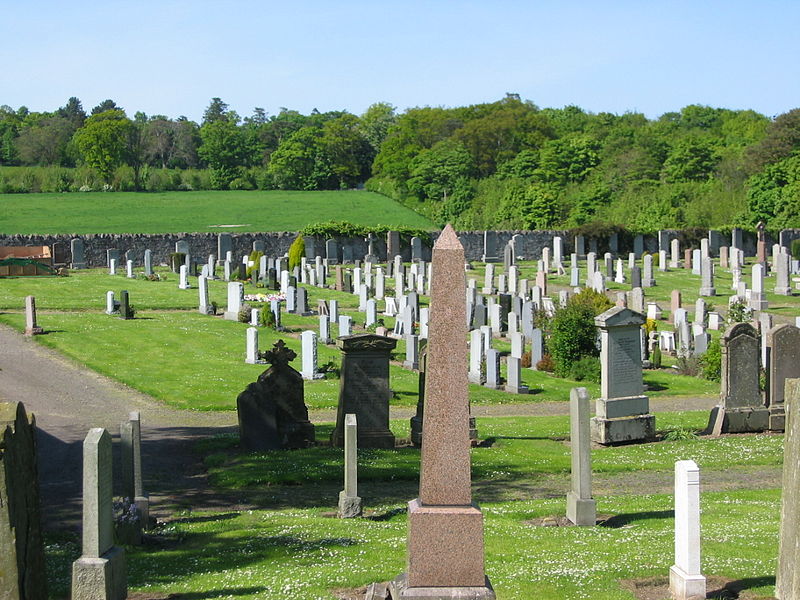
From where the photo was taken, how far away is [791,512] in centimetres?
769

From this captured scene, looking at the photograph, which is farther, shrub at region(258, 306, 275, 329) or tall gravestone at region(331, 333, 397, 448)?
shrub at region(258, 306, 275, 329)

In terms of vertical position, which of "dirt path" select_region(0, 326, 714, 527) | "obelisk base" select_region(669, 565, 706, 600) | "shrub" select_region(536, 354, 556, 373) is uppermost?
"obelisk base" select_region(669, 565, 706, 600)

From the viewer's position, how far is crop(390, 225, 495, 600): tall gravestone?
746 cm

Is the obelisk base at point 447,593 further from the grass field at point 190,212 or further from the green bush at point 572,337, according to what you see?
the grass field at point 190,212

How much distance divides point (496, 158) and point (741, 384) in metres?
92.4

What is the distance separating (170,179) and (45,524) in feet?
330

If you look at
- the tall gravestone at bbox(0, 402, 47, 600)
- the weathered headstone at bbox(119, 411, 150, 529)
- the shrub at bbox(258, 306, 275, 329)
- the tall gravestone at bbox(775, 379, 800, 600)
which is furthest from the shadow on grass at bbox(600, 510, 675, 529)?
the shrub at bbox(258, 306, 275, 329)

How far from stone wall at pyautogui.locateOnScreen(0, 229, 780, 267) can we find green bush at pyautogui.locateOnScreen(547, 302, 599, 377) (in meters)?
29.2

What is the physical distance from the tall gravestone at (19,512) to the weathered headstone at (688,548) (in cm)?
493

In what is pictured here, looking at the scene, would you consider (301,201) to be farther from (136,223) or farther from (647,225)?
(647,225)

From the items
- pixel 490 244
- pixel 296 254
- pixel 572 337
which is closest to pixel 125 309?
pixel 572 337

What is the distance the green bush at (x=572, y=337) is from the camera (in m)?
24.5

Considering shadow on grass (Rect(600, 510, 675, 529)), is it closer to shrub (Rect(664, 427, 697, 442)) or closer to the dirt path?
the dirt path

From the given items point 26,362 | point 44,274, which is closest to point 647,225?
point 44,274
